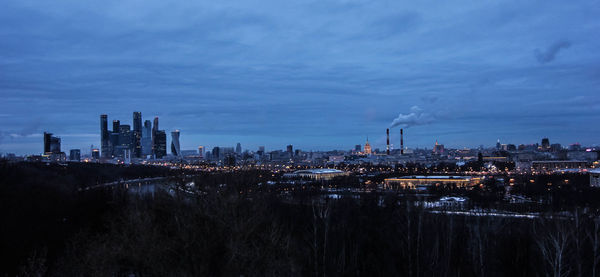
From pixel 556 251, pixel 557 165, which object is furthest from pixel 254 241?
pixel 557 165

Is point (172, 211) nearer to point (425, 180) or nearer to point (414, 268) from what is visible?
point (414, 268)

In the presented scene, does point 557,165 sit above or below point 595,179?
above

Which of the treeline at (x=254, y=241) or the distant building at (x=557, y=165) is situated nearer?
the treeline at (x=254, y=241)

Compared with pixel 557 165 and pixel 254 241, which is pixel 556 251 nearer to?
pixel 254 241

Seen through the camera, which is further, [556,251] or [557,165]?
[557,165]

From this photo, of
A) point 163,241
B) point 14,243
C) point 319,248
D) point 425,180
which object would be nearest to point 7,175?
point 14,243

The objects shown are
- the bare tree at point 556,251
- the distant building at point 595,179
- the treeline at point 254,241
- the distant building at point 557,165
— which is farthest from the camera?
the distant building at point 557,165

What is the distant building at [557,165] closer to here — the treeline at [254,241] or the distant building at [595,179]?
the distant building at [595,179]

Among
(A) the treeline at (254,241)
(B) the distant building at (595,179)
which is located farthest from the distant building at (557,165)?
(A) the treeline at (254,241)
